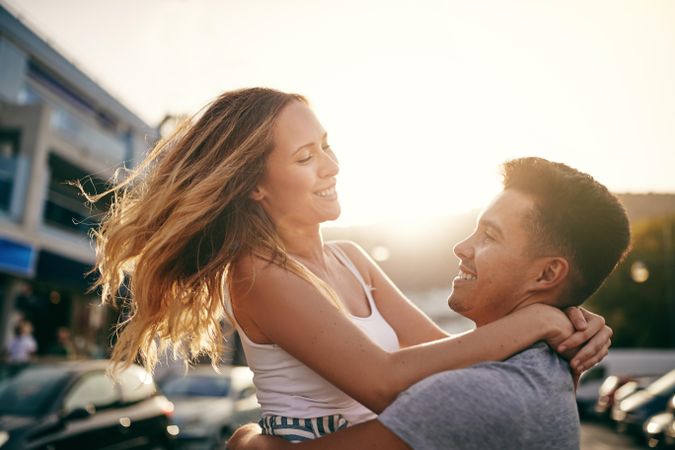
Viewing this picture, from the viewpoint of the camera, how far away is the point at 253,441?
7.23 feet

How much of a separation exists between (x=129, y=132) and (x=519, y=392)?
1149 inches

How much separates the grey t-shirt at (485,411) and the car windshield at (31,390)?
599cm

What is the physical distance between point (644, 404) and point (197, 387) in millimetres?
10529

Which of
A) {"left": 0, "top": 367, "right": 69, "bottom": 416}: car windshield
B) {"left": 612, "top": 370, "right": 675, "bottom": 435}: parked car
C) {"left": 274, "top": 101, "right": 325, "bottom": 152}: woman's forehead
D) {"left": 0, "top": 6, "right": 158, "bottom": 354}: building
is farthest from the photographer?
{"left": 0, "top": 6, "right": 158, "bottom": 354}: building

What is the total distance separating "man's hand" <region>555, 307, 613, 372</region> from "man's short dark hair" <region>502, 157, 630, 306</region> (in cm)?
14

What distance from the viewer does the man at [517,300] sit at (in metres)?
1.59

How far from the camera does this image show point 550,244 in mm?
2039

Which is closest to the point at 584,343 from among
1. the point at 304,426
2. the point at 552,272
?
the point at 552,272

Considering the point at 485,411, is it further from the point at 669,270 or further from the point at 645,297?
the point at 645,297

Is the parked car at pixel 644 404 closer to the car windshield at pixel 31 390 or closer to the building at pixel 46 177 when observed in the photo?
the car windshield at pixel 31 390

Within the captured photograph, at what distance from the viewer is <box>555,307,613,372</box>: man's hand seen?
182 cm

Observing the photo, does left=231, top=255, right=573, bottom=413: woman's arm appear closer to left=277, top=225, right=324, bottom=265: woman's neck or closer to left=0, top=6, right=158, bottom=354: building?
left=277, top=225, right=324, bottom=265: woman's neck

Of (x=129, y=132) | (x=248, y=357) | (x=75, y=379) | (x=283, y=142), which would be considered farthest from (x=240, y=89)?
(x=129, y=132)

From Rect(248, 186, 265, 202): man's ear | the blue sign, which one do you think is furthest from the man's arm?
the blue sign
